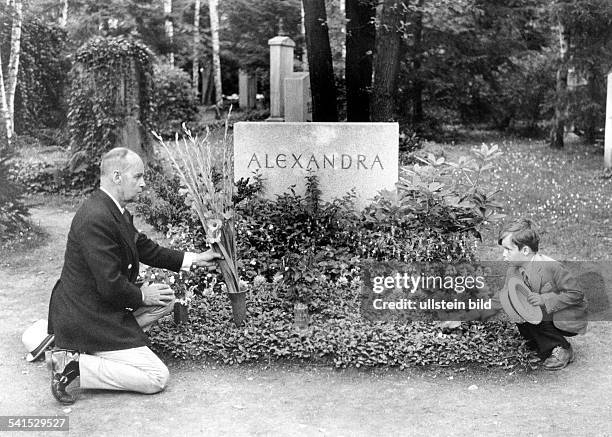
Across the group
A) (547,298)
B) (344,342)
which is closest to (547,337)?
(547,298)

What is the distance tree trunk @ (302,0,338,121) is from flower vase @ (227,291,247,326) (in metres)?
7.81

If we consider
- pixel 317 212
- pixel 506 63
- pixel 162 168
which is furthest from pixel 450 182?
pixel 506 63

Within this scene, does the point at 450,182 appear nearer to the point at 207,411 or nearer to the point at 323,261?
the point at 323,261

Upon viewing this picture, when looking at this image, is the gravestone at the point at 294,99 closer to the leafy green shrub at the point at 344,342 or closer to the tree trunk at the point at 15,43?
the tree trunk at the point at 15,43

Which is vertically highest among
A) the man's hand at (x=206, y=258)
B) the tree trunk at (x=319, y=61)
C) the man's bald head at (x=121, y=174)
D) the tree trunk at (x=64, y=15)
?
the tree trunk at (x=64, y=15)

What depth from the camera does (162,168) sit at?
47.5ft

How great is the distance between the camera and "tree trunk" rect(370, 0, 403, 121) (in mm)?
12352

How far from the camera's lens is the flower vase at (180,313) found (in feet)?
19.9

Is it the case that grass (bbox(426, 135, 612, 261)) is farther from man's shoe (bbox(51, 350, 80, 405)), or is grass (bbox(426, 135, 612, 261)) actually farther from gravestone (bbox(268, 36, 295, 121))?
gravestone (bbox(268, 36, 295, 121))

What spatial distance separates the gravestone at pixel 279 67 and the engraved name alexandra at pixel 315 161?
12260mm

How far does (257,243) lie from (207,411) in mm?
2659

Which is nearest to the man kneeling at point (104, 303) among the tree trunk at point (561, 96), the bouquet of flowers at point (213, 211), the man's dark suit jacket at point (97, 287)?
the man's dark suit jacket at point (97, 287)

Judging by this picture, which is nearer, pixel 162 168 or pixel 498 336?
pixel 498 336

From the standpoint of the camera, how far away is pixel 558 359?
5.77 meters
